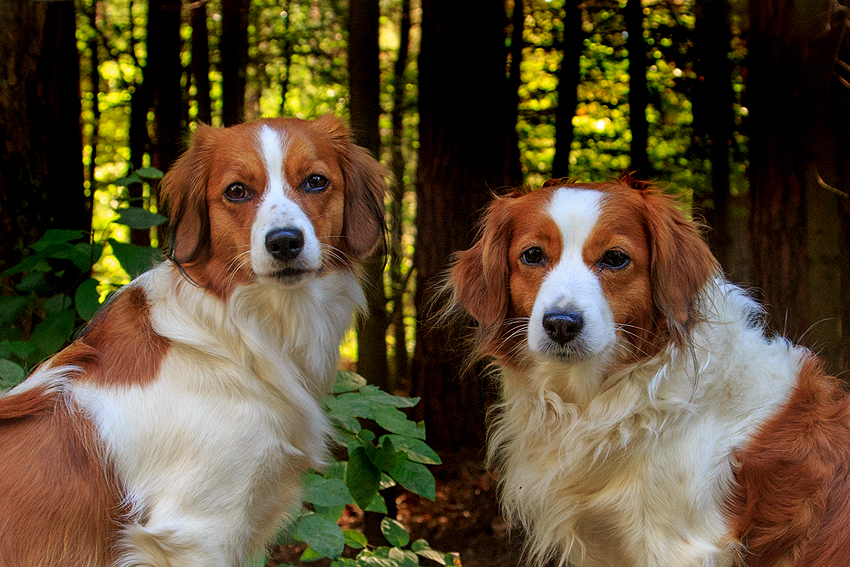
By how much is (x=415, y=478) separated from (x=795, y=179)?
2.90m

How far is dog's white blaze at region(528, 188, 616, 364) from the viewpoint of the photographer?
2518 millimetres

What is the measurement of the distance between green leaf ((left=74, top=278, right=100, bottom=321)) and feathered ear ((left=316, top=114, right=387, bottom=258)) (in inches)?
51.2

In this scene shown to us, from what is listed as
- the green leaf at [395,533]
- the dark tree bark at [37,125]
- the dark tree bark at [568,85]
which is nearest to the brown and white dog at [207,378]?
the green leaf at [395,533]

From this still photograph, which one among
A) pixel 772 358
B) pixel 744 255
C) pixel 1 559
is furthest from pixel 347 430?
pixel 744 255

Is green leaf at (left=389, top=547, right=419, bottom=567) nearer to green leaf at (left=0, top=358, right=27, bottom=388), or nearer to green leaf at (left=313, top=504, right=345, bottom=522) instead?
green leaf at (left=313, top=504, right=345, bottom=522)

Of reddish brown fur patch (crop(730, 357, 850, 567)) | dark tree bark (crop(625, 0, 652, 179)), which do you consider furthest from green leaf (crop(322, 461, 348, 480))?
dark tree bark (crop(625, 0, 652, 179))

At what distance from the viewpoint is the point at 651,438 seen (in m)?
2.65

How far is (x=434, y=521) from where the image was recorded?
599cm

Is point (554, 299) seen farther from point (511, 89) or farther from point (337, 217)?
point (511, 89)

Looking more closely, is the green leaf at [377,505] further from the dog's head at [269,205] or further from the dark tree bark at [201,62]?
the dark tree bark at [201,62]

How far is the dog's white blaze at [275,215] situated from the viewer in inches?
99.8

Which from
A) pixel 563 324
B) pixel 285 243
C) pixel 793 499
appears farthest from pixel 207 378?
Answer: pixel 793 499

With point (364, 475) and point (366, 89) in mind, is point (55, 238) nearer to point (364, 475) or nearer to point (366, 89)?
point (364, 475)

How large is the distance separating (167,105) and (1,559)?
677 cm
